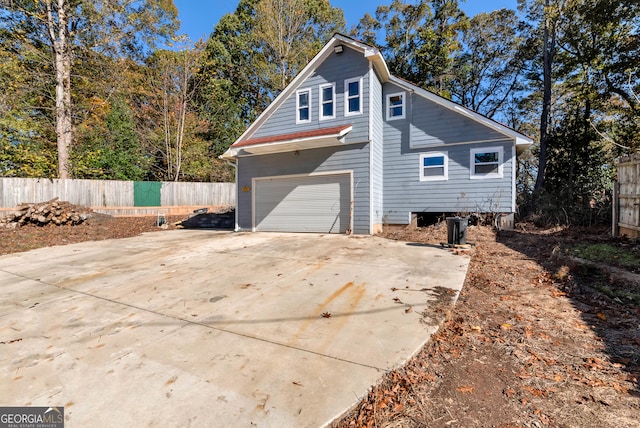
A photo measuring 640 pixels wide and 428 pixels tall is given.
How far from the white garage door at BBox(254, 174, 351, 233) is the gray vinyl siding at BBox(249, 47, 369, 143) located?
1850 millimetres

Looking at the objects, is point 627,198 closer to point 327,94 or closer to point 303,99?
point 327,94

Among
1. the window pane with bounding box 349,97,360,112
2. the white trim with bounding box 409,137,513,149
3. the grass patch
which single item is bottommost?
the grass patch

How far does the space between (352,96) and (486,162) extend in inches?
205

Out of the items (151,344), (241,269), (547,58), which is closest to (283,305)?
(151,344)

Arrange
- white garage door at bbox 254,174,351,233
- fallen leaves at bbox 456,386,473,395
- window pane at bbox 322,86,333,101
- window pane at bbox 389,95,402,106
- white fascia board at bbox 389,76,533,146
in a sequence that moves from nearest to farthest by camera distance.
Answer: fallen leaves at bbox 456,386,473,395 → white fascia board at bbox 389,76,533,146 → white garage door at bbox 254,174,351,233 → window pane at bbox 322,86,333,101 → window pane at bbox 389,95,402,106

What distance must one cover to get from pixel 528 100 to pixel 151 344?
26454 millimetres

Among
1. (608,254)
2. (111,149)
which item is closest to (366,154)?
(608,254)

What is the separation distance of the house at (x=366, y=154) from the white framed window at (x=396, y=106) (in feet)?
0.12

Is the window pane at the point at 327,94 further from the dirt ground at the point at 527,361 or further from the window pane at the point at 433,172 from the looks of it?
the dirt ground at the point at 527,361

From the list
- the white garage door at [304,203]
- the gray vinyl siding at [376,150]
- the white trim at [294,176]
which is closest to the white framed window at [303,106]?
the white trim at [294,176]

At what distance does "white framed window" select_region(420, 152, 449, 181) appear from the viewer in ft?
33.8

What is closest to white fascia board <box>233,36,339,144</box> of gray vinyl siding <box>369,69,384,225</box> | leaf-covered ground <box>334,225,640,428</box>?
gray vinyl siding <box>369,69,384,225</box>

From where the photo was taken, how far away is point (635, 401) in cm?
202

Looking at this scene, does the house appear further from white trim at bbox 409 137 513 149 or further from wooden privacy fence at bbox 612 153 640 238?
wooden privacy fence at bbox 612 153 640 238
